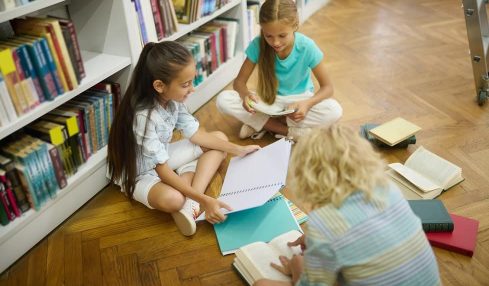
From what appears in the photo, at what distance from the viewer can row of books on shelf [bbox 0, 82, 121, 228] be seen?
121 cm

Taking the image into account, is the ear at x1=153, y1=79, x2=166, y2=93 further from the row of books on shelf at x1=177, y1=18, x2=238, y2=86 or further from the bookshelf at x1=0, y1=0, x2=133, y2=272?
the row of books on shelf at x1=177, y1=18, x2=238, y2=86

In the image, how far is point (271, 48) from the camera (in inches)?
65.1

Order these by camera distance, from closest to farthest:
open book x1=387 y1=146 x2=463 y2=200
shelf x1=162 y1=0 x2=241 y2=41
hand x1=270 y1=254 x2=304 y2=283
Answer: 1. hand x1=270 y1=254 x2=304 y2=283
2. open book x1=387 y1=146 x2=463 y2=200
3. shelf x1=162 y1=0 x2=241 y2=41

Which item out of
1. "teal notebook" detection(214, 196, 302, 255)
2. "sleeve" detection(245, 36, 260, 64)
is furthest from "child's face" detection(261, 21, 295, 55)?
"teal notebook" detection(214, 196, 302, 255)

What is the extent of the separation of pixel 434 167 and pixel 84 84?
1272 mm

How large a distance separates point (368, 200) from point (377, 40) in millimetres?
2334

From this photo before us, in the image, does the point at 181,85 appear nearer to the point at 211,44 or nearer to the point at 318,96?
the point at 318,96

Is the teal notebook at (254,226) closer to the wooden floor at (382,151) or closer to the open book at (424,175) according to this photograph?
the wooden floor at (382,151)

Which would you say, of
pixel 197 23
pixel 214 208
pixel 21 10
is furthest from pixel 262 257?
pixel 197 23

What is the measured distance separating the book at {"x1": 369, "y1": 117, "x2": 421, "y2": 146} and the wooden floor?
73 mm

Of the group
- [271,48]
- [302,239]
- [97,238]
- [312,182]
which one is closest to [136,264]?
[97,238]

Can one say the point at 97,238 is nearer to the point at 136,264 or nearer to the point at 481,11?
the point at 136,264

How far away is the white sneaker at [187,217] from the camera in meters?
1.30

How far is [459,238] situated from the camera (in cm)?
124
